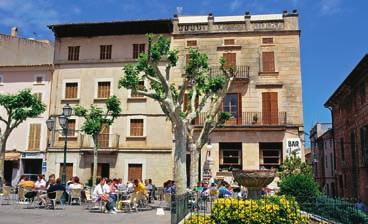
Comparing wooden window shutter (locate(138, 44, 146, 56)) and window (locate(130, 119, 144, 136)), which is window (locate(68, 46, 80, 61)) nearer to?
wooden window shutter (locate(138, 44, 146, 56))

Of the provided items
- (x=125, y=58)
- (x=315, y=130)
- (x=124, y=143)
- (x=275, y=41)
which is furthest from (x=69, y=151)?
(x=315, y=130)

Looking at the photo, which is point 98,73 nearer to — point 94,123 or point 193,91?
point 94,123

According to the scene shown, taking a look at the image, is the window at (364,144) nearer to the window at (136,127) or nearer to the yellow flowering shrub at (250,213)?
the window at (136,127)

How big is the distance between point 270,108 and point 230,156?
4314 millimetres

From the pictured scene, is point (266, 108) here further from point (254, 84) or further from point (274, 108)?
point (254, 84)

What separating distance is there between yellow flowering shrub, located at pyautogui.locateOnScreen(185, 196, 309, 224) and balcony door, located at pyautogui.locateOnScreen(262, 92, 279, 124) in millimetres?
17830

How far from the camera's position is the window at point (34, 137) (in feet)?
96.8

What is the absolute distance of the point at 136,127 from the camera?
28.8 m

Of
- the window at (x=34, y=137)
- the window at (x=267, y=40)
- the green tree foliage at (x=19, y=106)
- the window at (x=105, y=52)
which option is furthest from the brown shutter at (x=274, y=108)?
the window at (x=34, y=137)

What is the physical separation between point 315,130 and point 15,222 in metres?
→ 45.7

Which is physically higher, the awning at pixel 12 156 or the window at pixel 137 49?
the window at pixel 137 49

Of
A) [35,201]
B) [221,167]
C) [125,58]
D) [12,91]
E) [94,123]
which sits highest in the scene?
[125,58]

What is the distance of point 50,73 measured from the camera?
3055 centimetres

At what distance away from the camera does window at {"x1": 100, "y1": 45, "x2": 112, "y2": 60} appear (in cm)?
3006
